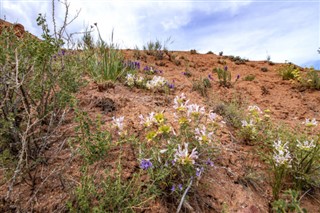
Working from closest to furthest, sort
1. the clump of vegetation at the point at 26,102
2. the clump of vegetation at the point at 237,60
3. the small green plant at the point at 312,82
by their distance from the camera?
1. the clump of vegetation at the point at 26,102
2. the small green plant at the point at 312,82
3. the clump of vegetation at the point at 237,60

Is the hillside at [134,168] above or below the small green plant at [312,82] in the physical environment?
below

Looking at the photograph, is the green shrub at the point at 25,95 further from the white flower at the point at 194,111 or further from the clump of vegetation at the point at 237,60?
the clump of vegetation at the point at 237,60

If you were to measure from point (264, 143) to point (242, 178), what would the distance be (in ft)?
2.16

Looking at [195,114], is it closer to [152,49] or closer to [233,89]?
[233,89]

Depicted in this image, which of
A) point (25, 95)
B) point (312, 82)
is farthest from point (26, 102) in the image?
point (312, 82)

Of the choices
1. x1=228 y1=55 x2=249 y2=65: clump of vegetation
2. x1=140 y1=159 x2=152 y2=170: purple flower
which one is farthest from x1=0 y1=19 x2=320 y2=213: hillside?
x1=228 y1=55 x2=249 y2=65: clump of vegetation

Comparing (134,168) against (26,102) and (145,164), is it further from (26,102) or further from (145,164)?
(26,102)

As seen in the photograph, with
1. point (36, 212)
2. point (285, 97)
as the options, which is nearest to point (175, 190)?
point (36, 212)

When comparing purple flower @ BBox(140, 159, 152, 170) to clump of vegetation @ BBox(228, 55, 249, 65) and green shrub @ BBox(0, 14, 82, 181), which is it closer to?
green shrub @ BBox(0, 14, 82, 181)

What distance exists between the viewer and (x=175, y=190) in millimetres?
1570

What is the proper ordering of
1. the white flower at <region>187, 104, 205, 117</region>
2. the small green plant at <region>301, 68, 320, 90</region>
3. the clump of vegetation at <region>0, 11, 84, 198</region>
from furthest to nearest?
the small green plant at <region>301, 68, 320, 90</region>, the white flower at <region>187, 104, 205, 117</region>, the clump of vegetation at <region>0, 11, 84, 198</region>

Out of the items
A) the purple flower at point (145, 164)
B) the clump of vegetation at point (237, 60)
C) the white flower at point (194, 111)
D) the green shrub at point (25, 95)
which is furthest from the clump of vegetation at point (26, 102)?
the clump of vegetation at point (237, 60)

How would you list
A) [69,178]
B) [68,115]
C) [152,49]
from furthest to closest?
[152,49]
[68,115]
[69,178]

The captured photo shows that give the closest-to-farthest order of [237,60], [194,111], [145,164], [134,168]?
[145,164]
[134,168]
[194,111]
[237,60]
